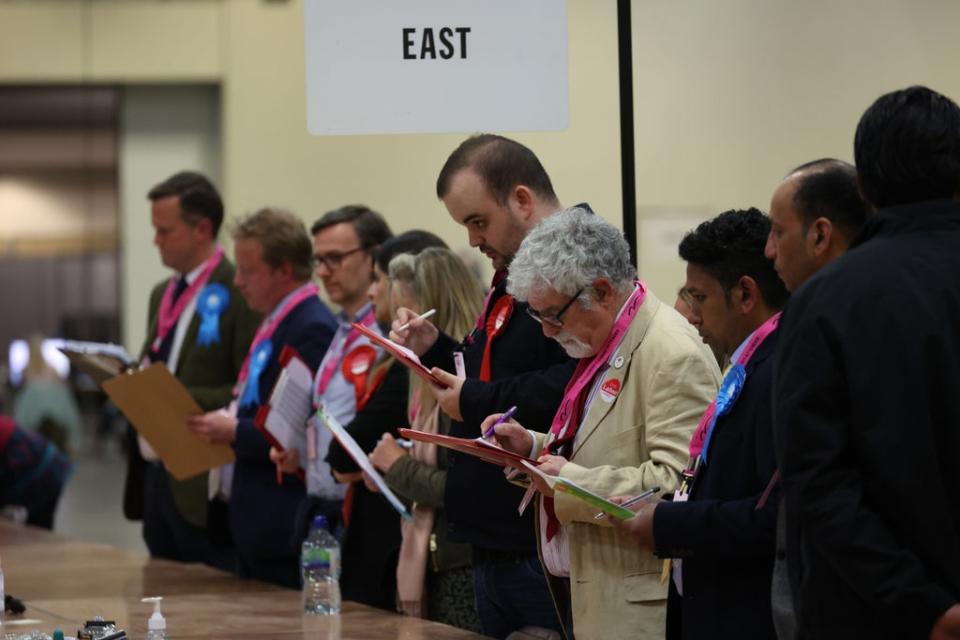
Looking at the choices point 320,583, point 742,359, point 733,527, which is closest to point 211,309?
point 320,583

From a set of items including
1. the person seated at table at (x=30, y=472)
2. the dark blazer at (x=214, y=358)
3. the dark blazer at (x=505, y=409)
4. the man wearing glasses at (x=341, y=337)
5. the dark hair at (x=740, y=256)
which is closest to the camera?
the dark hair at (x=740, y=256)

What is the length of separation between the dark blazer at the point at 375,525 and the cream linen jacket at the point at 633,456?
4.35 feet

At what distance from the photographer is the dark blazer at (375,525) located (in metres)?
4.06

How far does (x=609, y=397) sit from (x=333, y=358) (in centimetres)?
168

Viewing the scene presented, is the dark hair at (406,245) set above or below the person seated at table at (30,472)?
above

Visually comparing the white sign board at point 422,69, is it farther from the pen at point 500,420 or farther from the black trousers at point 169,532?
the black trousers at point 169,532

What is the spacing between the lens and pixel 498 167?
3270mm

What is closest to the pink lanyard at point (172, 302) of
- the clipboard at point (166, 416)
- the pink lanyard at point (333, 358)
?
the clipboard at point (166, 416)

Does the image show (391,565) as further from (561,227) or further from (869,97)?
(869,97)

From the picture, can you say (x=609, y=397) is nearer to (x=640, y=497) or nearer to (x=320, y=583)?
(x=640, y=497)

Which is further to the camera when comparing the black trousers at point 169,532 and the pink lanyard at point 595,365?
the black trousers at point 169,532

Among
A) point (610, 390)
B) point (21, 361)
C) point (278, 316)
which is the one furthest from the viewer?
point (21, 361)

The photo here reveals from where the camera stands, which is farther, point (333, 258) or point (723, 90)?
point (333, 258)

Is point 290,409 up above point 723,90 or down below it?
below
